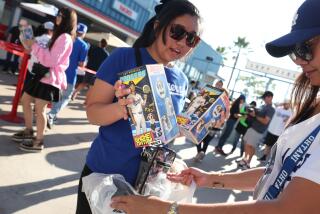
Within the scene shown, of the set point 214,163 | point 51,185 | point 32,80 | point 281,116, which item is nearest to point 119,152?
point 51,185

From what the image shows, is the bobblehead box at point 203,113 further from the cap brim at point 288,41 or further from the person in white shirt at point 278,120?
the person in white shirt at point 278,120

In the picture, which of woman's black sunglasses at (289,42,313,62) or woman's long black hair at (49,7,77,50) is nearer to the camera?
woman's black sunglasses at (289,42,313,62)

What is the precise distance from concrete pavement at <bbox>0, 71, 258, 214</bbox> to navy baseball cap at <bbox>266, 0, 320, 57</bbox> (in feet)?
9.08

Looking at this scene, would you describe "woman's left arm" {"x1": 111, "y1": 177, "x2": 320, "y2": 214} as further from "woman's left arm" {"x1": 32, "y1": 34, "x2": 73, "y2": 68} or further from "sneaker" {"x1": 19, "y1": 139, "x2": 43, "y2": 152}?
"sneaker" {"x1": 19, "y1": 139, "x2": 43, "y2": 152}

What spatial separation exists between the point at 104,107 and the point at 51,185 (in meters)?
2.49

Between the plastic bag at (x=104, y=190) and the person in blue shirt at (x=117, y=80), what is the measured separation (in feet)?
0.58

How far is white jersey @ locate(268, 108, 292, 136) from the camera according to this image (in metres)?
7.95

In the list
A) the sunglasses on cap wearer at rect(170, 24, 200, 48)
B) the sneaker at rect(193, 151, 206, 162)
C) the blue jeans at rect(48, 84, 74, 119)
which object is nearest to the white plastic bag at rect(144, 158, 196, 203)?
the sunglasses on cap wearer at rect(170, 24, 200, 48)

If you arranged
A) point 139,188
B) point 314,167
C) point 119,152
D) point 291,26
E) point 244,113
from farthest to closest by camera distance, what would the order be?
point 244,113
point 119,152
point 139,188
point 291,26
point 314,167

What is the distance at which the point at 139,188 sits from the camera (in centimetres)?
164

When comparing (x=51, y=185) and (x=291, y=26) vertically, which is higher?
(x=291, y=26)

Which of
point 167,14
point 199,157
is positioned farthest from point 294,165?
point 199,157

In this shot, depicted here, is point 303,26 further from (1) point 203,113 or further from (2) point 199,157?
(2) point 199,157

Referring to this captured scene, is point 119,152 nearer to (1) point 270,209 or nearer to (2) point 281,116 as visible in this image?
(1) point 270,209
